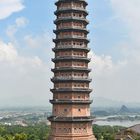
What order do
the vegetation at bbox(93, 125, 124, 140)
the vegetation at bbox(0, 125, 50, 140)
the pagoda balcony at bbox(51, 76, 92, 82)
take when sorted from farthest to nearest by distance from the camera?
the vegetation at bbox(93, 125, 124, 140)
the vegetation at bbox(0, 125, 50, 140)
the pagoda balcony at bbox(51, 76, 92, 82)

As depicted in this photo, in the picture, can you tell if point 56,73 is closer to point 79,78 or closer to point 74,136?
point 79,78

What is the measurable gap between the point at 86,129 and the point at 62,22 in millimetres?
11655

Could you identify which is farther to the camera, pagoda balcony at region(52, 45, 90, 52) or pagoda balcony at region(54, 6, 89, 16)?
pagoda balcony at region(54, 6, 89, 16)

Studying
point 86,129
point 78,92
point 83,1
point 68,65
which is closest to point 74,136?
point 86,129

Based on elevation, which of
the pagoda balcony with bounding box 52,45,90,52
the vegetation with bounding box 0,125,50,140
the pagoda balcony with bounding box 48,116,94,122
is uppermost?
the pagoda balcony with bounding box 52,45,90,52

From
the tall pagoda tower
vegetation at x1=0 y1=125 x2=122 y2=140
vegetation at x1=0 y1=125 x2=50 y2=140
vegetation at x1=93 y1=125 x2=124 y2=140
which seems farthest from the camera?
vegetation at x1=93 y1=125 x2=124 y2=140

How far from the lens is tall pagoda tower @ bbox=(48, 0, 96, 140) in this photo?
1556 inches

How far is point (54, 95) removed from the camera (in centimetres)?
Result: 4112

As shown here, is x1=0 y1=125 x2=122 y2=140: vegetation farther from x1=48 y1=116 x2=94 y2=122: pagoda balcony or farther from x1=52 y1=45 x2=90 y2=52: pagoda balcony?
x1=52 y1=45 x2=90 y2=52: pagoda balcony

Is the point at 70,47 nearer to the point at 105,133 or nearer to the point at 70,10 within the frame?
the point at 70,10

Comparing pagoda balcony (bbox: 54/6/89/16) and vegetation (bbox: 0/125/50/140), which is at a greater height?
pagoda balcony (bbox: 54/6/89/16)

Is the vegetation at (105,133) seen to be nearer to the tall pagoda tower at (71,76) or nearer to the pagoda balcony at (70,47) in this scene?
the tall pagoda tower at (71,76)

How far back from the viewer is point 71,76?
132ft

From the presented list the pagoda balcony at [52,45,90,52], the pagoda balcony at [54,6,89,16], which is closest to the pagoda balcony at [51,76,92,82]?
the pagoda balcony at [52,45,90,52]
